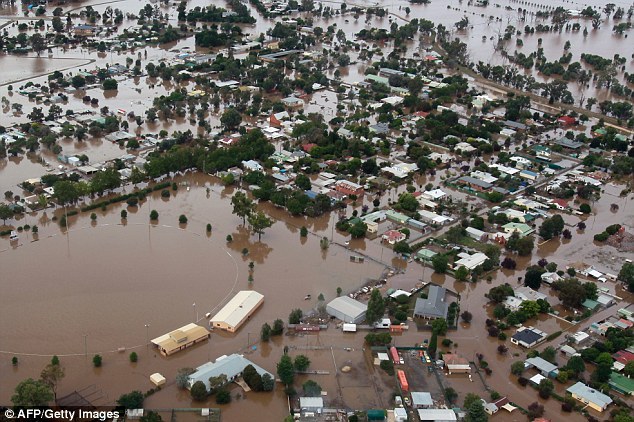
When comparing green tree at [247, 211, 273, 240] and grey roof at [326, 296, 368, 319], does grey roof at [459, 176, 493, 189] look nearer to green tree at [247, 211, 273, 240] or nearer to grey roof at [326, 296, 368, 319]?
green tree at [247, 211, 273, 240]

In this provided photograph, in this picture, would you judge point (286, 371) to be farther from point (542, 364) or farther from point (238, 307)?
point (542, 364)

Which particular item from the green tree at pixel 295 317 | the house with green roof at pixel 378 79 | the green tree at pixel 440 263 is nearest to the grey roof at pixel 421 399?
the green tree at pixel 295 317

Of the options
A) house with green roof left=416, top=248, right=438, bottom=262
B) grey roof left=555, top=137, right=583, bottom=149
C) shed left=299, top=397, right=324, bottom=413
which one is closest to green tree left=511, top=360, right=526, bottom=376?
shed left=299, top=397, right=324, bottom=413

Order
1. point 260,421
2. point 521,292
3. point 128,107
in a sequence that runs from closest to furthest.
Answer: point 260,421, point 521,292, point 128,107

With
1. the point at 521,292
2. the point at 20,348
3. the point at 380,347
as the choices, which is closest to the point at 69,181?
the point at 20,348

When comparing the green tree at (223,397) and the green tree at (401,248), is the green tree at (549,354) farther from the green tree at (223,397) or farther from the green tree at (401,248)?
the green tree at (223,397)

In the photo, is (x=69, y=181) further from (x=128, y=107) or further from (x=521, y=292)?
(x=521, y=292)

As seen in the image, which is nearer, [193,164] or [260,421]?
[260,421]
